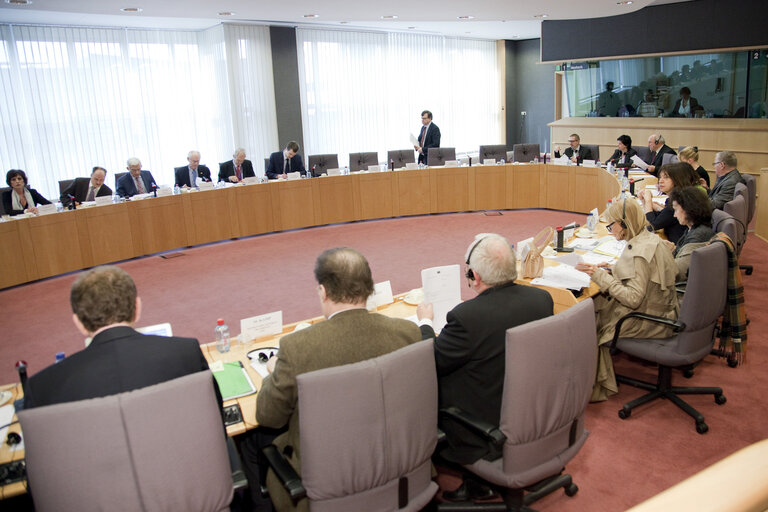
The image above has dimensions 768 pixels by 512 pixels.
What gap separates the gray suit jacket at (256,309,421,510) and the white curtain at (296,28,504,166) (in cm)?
1026

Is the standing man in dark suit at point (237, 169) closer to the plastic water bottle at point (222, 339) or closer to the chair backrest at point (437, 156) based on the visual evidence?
the chair backrest at point (437, 156)

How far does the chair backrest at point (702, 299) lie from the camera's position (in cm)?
330

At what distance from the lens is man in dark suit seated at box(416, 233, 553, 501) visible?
247 cm

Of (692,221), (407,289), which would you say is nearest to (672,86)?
(407,289)

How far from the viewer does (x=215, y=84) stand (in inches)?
434

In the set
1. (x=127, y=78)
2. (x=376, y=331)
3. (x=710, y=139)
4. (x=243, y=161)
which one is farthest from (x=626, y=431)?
(x=127, y=78)

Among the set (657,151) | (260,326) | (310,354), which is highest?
(657,151)

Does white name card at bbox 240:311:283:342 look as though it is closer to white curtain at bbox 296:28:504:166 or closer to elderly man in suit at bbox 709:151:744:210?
elderly man in suit at bbox 709:151:744:210

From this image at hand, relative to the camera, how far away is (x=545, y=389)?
237 cm

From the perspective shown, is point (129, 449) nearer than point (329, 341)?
Yes

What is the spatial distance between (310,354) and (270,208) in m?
6.93

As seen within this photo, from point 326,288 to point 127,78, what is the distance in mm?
9402

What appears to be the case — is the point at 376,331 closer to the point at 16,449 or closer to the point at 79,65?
the point at 16,449

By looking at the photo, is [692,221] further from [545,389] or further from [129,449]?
[129,449]
